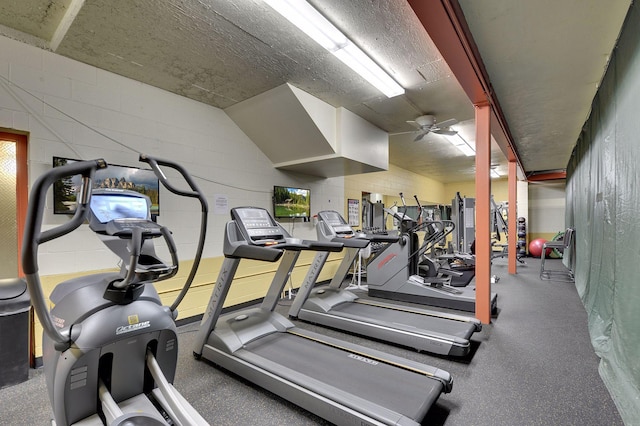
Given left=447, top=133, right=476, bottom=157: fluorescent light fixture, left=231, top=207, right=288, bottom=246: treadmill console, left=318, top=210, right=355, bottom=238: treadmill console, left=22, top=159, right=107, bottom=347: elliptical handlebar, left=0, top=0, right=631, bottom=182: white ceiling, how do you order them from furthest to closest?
left=447, top=133, right=476, bottom=157: fluorescent light fixture < left=318, top=210, right=355, bottom=238: treadmill console < left=231, top=207, right=288, bottom=246: treadmill console < left=0, top=0, right=631, bottom=182: white ceiling < left=22, top=159, right=107, bottom=347: elliptical handlebar

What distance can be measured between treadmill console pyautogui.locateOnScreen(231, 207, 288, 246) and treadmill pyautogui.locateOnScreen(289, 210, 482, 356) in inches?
40.1

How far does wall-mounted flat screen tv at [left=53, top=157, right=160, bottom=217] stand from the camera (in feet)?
9.38

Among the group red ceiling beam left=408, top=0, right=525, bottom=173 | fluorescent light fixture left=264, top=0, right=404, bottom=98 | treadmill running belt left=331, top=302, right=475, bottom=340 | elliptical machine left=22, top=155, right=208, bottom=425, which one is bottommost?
treadmill running belt left=331, top=302, right=475, bottom=340

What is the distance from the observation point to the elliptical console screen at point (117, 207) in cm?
164

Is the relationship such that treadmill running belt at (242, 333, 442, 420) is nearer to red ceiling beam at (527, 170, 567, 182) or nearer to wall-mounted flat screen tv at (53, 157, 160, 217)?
wall-mounted flat screen tv at (53, 157, 160, 217)

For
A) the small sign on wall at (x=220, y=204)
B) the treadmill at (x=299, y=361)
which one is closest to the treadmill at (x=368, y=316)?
the treadmill at (x=299, y=361)

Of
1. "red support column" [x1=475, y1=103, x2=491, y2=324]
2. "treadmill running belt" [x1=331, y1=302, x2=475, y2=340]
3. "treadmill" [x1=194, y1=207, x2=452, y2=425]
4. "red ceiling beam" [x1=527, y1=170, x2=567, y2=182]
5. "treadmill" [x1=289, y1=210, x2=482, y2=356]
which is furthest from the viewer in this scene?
"red ceiling beam" [x1=527, y1=170, x2=567, y2=182]

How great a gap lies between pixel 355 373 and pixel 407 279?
108 inches

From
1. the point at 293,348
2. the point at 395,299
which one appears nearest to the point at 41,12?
the point at 293,348

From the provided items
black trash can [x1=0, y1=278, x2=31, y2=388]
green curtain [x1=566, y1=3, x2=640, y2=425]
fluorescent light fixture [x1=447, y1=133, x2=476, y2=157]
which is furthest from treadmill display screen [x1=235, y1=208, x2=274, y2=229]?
fluorescent light fixture [x1=447, y1=133, x2=476, y2=157]

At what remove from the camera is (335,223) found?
4027mm

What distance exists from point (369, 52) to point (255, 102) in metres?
1.72

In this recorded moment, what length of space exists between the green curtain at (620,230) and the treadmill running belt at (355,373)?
1276 millimetres

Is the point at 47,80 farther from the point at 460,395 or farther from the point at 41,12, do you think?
the point at 460,395
